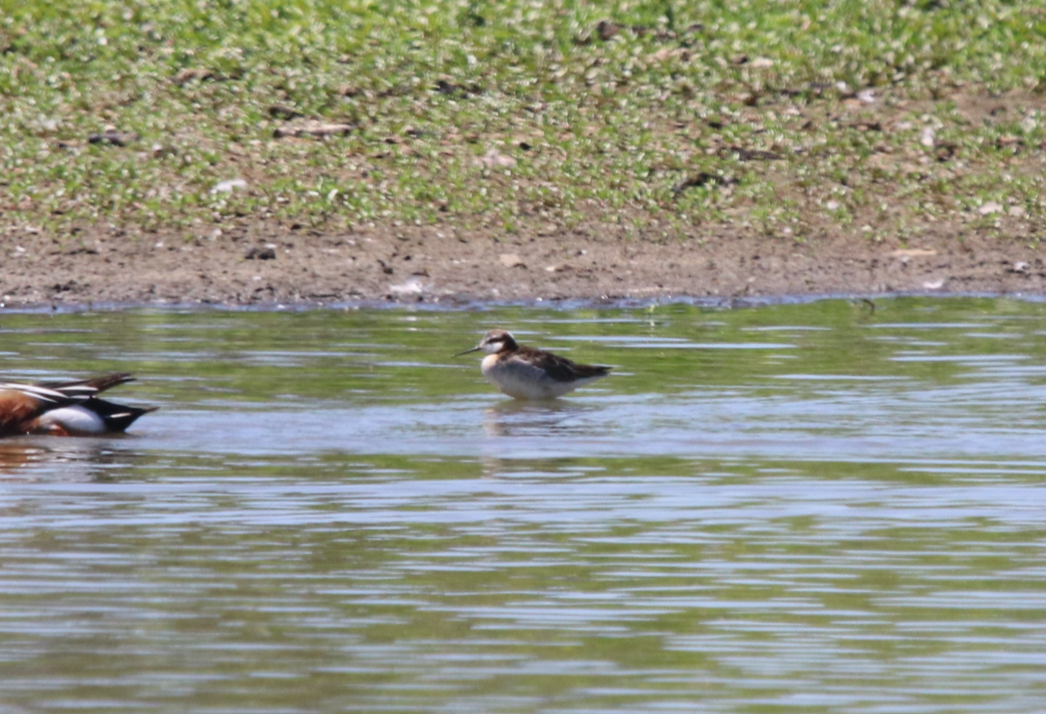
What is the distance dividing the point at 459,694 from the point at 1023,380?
26.3 feet

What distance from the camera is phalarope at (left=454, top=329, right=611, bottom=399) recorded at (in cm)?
1296

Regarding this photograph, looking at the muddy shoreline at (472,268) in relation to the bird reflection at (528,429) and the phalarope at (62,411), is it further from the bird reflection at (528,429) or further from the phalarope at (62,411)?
the phalarope at (62,411)

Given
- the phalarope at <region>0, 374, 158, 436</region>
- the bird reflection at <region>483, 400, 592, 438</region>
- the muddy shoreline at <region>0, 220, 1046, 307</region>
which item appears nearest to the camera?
the phalarope at <region>0, 374, 158, 436</region>

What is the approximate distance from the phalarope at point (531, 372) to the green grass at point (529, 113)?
23.2 feet

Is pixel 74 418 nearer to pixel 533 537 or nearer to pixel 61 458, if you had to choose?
pixel 61 458

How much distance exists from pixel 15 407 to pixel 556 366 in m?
3.34

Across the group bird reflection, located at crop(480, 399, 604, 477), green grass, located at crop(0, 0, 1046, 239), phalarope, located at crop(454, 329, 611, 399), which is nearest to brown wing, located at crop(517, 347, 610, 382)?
phalarope, located at crop(454, 329, 611, 399)

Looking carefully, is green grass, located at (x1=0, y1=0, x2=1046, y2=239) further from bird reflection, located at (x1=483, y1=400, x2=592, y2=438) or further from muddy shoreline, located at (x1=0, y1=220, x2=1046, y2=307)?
bird reflection, located at (x1=483, y1=400, x2=592, y2=438)

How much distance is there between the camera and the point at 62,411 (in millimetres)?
11242

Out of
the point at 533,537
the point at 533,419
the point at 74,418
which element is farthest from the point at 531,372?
the point at 533,537

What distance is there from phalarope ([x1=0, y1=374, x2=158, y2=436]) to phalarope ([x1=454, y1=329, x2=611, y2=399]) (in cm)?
246

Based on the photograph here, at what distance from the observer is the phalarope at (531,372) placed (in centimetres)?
1296

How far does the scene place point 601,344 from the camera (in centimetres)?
1549

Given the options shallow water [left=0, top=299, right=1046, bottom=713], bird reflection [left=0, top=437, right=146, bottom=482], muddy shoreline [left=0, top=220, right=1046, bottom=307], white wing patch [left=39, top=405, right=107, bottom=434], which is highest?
muddy shoreline [left=0, top=220, right=1046, bottom=307]
